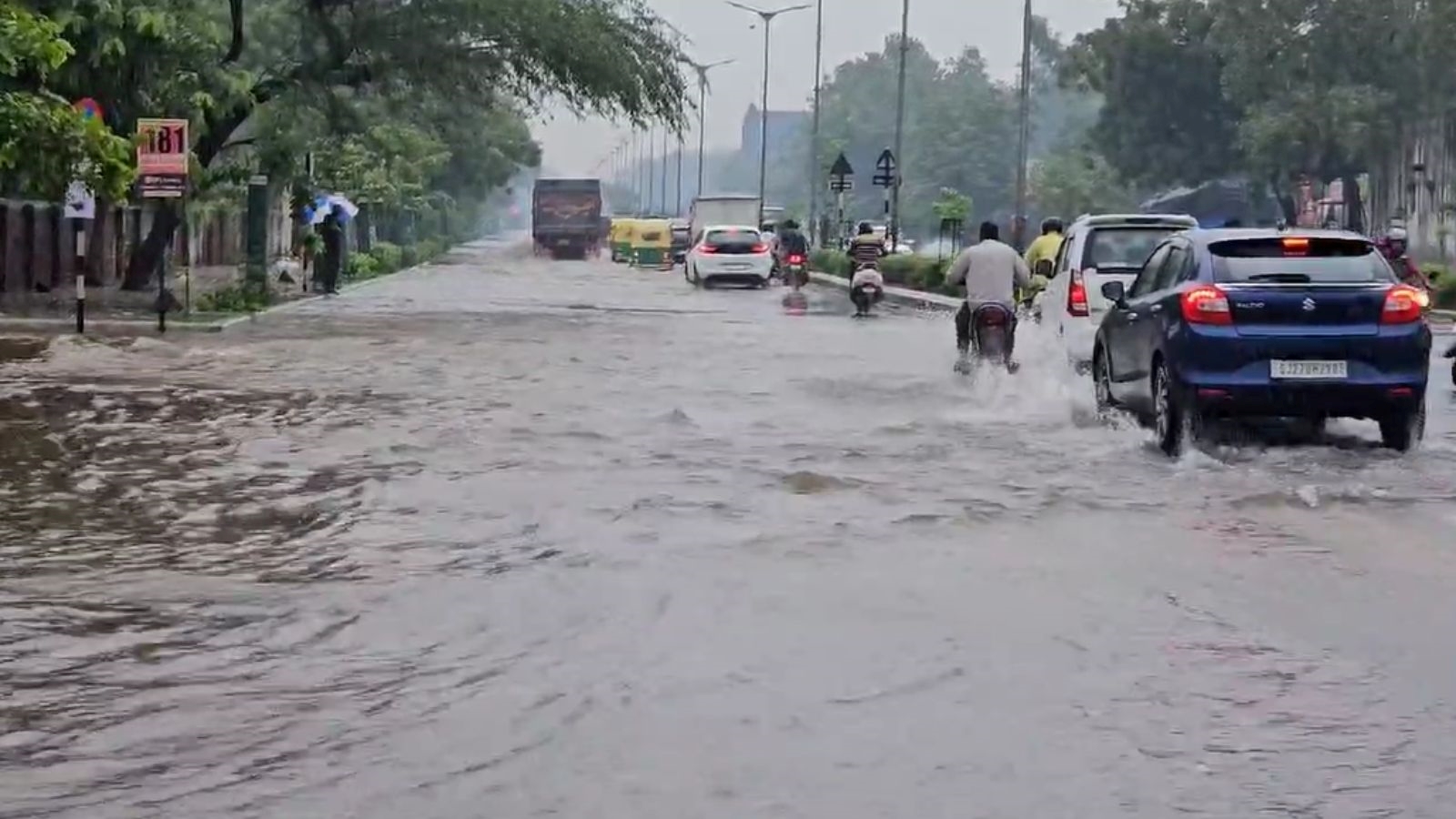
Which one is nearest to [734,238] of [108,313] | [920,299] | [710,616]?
[920,299]

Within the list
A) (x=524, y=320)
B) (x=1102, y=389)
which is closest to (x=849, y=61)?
(x=524, y=320)

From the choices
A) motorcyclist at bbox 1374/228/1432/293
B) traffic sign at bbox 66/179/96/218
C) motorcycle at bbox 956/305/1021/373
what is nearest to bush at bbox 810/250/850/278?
motorcyclist at bbox 1374/228/1432/293

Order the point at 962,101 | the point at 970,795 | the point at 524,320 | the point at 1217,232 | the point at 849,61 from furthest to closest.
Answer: the point at 849,61 → the point at 962,101 → the point at 524,320 → the point at 1217,232 → the point at 970,795

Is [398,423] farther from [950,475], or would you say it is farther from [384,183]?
[384,183]

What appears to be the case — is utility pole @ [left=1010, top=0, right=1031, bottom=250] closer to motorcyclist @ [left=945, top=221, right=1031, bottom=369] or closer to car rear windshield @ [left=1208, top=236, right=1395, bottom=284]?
motorcyclist @ [left=945, top=221, right=1031, bottom=369]

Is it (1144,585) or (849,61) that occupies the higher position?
(849,61)

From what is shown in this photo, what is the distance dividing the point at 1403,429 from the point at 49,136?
1324 centimetres

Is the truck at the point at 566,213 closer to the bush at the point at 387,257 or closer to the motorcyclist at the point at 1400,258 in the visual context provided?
the bush at the point at 387,257

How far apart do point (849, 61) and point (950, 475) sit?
163515mm

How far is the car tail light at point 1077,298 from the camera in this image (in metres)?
20.3

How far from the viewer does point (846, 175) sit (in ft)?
196

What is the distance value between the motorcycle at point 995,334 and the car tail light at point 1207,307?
549 centimetres

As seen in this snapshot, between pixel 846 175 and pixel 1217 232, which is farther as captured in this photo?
pixel 846 175

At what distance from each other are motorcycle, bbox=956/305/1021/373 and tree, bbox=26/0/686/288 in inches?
624
